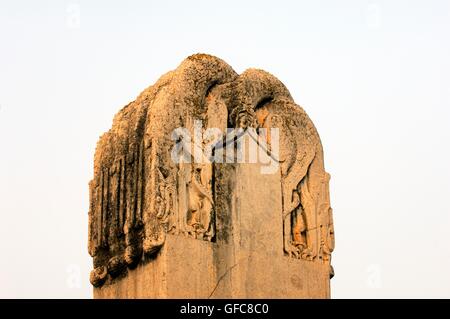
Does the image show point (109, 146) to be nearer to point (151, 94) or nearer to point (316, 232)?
point (151, 94)

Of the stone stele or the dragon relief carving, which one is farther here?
the dragon relief carving

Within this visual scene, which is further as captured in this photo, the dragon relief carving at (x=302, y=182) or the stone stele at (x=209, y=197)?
the dragon relief carving at (x=302, y=182)

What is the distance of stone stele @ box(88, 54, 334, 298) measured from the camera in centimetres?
2995

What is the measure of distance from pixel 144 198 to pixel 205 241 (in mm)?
1219

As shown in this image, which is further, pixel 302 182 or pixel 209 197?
pixel 302 182

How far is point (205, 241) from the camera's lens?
30234 mm

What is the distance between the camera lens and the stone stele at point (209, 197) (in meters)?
30.0

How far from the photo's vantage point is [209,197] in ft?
101

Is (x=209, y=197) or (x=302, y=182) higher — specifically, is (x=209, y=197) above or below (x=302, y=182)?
below

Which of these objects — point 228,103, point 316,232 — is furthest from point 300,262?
point 228,103
